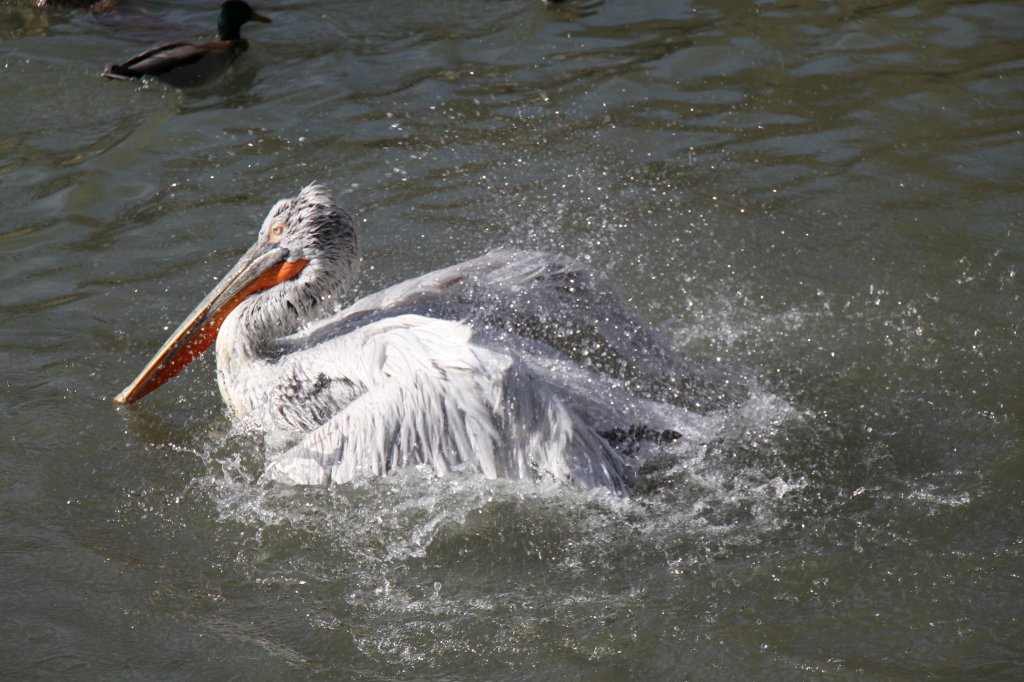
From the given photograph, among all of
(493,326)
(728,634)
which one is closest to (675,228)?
(493,326)

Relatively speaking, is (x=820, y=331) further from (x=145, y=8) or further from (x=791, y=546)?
(x=145, y=8)

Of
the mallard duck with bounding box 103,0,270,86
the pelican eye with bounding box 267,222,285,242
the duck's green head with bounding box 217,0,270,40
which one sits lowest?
the pelican eye with bounding box 267,222,285,242

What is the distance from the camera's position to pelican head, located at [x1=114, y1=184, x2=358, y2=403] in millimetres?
4305

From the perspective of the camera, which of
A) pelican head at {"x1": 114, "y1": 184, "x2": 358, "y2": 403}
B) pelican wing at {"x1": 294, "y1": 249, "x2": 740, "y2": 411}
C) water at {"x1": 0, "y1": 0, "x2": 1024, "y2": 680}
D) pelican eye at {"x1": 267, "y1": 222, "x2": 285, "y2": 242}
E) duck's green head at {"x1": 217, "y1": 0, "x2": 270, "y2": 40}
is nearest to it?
water at {"x1": 0, "y1": 0, "x2": 1024, "y2": 680}

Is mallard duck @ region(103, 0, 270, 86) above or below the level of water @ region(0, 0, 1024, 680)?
above

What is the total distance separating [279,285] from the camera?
171 inches

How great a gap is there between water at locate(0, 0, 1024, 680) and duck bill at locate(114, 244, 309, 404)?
134mm

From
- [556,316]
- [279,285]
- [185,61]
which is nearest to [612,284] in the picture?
[556,316]

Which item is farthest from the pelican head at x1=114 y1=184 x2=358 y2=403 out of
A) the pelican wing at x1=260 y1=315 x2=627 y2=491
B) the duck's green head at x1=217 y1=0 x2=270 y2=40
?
the duck's green head at x1=217 y1=0 x2=270 y2=40

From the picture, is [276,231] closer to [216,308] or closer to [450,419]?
[216,308]

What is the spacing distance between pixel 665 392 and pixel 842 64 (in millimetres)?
3327

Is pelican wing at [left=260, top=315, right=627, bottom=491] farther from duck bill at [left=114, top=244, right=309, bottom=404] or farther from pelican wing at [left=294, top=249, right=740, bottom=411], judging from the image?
duck bill at [left=114, top=244, right=309, bottom=404]

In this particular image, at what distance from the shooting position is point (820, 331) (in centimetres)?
470

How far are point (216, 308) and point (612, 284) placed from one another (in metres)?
1.64
